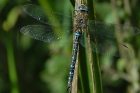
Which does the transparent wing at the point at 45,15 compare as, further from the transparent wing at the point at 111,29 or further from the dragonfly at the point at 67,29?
the transparent wing at the point at 111,29

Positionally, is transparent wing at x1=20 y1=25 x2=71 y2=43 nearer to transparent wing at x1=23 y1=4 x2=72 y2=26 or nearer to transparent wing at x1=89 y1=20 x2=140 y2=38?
transparent wing at x1=23 y1=4 x2=72 y2=26

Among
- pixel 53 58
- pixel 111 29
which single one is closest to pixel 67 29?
pixel 111 29

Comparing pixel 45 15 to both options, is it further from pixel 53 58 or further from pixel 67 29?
pixel 53 58

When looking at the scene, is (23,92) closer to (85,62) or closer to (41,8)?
(41,8)

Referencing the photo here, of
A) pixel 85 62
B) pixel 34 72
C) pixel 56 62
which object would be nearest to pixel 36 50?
pixel 34 72

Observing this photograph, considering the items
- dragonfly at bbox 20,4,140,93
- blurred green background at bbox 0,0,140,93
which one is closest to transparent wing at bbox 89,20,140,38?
dragonfly at bbox 20,4,140,93

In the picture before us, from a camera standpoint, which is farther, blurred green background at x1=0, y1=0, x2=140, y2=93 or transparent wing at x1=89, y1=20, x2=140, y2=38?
blurred green background at x1=0, y1=0, x2=140, y2=93
